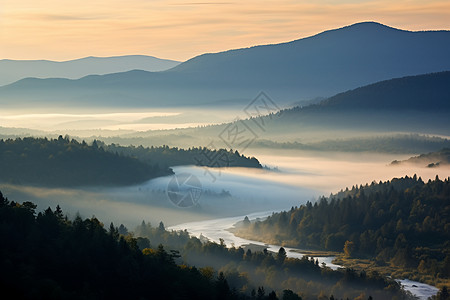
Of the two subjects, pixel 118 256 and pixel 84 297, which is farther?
pixel 118 256

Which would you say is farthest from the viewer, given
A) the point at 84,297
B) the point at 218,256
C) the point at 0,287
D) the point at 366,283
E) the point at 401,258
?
the point at 401,258

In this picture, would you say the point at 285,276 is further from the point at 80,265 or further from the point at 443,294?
the point at 80,265

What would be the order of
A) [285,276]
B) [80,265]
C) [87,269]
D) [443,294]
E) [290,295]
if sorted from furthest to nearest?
Result: [443,294], [285,276], [290,295], [87,269], [80,265]

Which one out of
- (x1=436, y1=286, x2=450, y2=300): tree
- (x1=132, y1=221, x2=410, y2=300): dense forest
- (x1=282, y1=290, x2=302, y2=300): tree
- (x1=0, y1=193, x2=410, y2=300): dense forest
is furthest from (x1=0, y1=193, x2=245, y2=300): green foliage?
(x1=436, y1=286, x2=450, y2=300): tree

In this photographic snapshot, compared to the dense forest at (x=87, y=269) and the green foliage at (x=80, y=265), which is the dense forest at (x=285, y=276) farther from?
the green foliage at (x=80, y=265)

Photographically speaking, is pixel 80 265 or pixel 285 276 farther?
pixel 285 276

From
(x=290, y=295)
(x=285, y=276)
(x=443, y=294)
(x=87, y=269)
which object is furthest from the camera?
(x=443, y=294)

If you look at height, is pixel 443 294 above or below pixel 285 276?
below

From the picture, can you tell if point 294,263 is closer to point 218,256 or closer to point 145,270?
point 218,256

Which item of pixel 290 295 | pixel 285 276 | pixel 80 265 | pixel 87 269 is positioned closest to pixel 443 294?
pixel 285 276

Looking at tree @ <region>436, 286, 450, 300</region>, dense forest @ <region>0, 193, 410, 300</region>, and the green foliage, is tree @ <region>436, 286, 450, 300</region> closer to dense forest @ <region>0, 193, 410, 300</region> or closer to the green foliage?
dense forest @ <region>0, 193, 410, 300</region>

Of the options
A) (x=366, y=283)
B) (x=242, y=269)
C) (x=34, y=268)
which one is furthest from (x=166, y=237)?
(x=34, y=268)
